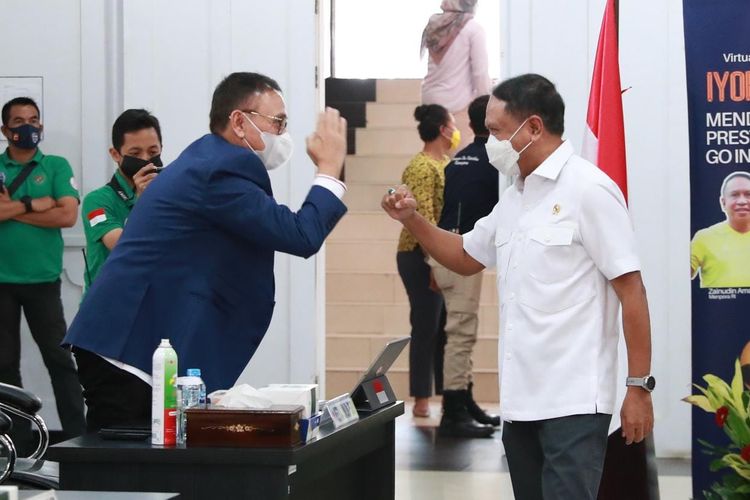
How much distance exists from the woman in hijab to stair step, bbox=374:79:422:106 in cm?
222

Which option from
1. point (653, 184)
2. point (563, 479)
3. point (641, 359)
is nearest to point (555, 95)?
point (641, 359)

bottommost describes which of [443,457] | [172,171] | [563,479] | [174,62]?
[443,457]

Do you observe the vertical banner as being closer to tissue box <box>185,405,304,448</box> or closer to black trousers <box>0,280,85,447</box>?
tissue box <box>185,405,304,448</box>

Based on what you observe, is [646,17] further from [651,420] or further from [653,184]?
[651,420]

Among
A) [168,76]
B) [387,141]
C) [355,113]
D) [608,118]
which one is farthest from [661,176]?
[355,113]

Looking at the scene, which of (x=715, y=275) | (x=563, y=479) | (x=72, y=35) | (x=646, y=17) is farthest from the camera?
(x=72, y=35)

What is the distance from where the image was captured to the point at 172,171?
3160 mm

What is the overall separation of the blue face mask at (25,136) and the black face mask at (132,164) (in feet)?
4.88

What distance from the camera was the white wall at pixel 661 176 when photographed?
6.01m

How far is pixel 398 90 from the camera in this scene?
1123 centimetres

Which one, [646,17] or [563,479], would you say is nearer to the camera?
[563,479]

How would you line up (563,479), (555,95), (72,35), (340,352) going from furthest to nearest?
1. (340,352)
2. (72,35)
3. (555,95)
4. (563,479)

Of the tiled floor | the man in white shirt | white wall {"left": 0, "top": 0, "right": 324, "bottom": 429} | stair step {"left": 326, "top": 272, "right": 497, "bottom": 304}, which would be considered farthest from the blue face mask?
stair step {"left": 326, "top": 272, "right": 497, "bottom": 304}

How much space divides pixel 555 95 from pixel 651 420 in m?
0.83
